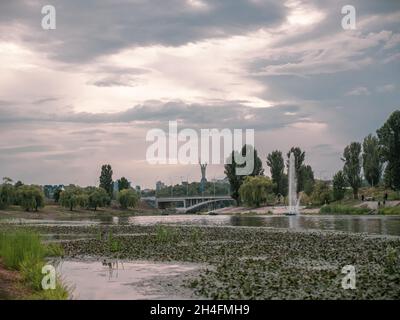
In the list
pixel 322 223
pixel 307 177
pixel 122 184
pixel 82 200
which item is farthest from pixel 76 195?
pixel 322 223

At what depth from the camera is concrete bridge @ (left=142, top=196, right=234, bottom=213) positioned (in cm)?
14525

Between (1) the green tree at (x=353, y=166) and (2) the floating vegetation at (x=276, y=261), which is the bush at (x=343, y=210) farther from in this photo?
(2) the floating vegetation at (x=276, y=261)

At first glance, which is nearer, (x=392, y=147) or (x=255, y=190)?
(x=392, y=147)

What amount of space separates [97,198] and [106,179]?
1689 centimetres

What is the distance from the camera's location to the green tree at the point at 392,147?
7161 centimetres

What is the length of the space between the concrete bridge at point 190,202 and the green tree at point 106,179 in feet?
67.3

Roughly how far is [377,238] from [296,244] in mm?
5382

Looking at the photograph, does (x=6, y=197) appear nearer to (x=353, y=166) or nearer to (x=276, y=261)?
(x=353, y=166)

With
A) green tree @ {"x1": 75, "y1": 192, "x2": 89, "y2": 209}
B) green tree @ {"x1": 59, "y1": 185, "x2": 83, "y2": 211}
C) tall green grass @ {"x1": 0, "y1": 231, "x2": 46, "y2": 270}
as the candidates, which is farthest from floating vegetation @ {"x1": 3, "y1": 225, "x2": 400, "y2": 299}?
green tree @ {"x1": 75, "y1": 192, "x2": 89, "y2": 209}

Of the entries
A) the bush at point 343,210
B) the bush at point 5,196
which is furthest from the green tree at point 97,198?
the bush at point 343,210

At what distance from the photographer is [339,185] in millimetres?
89188
